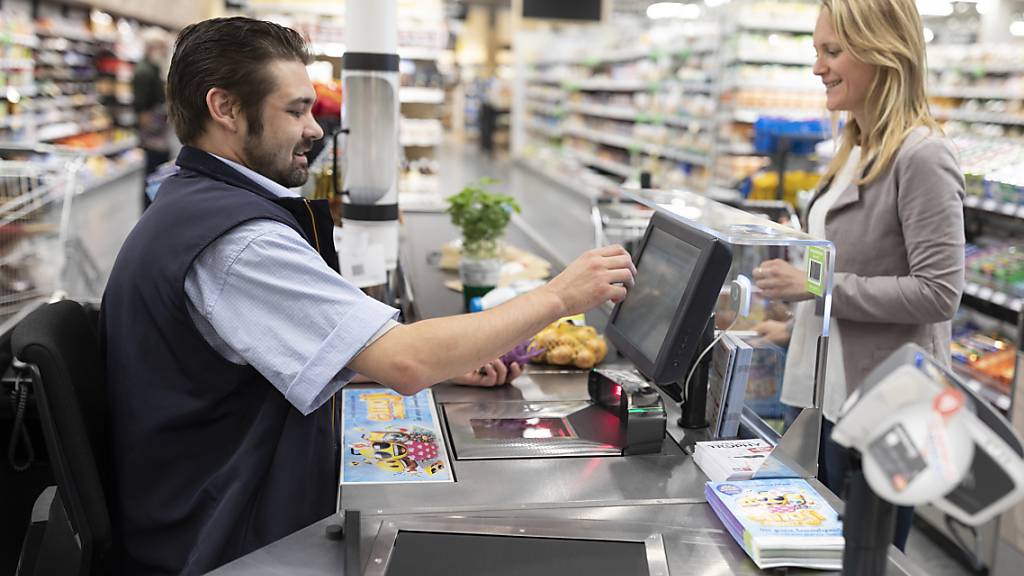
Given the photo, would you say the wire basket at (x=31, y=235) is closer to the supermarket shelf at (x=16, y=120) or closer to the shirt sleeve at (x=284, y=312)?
the shirt sleeve at (x=284, y=312)

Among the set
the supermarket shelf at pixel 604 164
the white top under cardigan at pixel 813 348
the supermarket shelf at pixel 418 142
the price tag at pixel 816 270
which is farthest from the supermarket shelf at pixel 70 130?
the price tag at pixel 816 270

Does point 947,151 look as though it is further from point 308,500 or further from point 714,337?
point 308,500

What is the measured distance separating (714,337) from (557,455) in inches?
15.4

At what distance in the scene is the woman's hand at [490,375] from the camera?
2131mm

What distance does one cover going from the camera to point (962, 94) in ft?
28.4

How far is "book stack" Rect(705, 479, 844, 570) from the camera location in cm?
130

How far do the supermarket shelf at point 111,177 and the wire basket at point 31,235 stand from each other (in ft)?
23.6

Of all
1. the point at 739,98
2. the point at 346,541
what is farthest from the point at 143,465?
the point at 739,98

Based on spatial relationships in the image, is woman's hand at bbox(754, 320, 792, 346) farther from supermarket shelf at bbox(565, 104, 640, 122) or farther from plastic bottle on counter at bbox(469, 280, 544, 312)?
supermarket shelf at bbox(565, 104, 640, 122)

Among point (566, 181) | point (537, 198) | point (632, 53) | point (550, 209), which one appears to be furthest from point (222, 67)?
point (566, 181)

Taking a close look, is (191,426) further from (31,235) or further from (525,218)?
(525,218)

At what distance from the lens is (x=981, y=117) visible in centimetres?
835

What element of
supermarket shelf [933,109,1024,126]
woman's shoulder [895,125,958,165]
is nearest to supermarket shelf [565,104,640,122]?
supermarket shelf [933,109,1024,126]

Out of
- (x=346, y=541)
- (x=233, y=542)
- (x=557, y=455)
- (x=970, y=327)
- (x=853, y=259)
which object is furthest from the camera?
(x=970, y=327)
